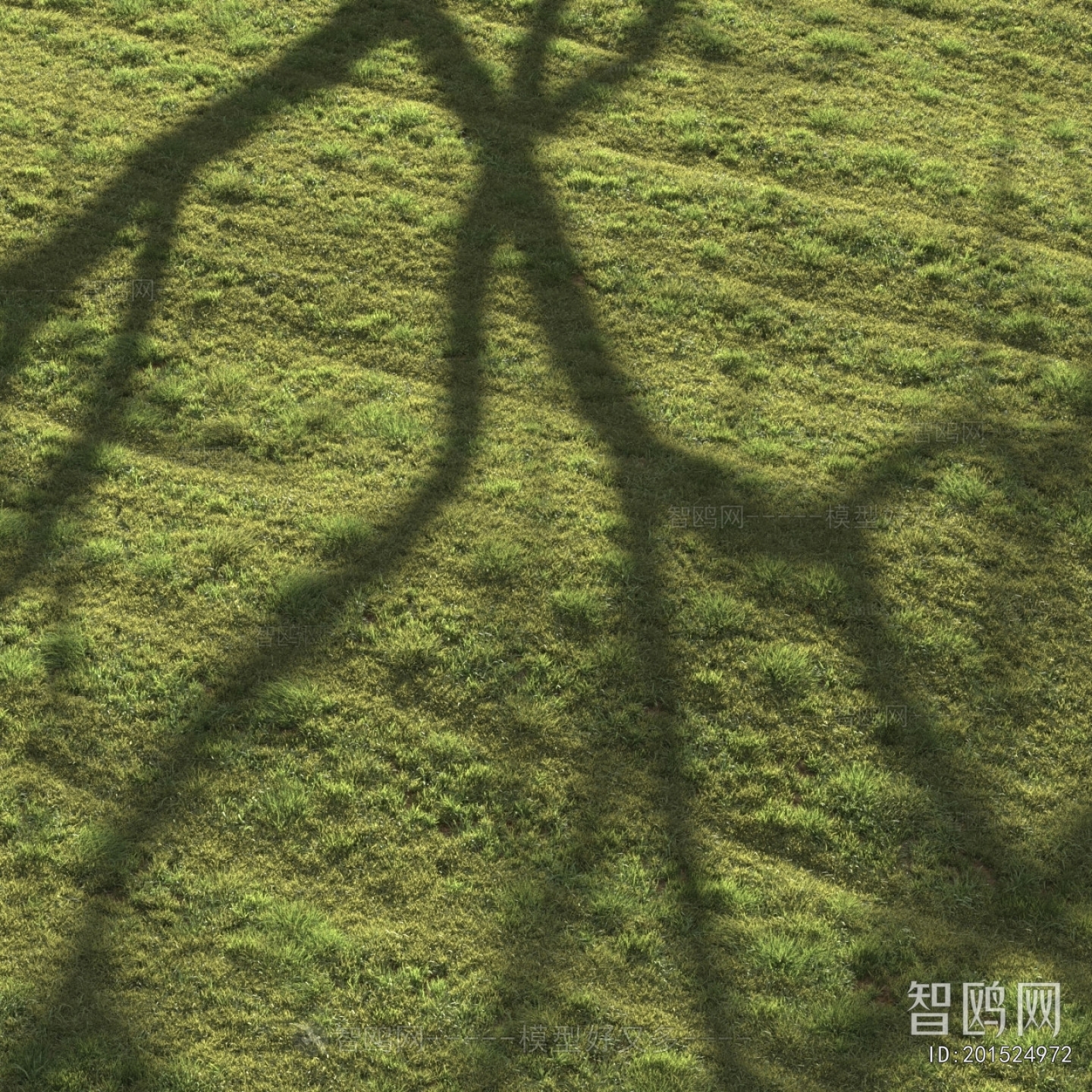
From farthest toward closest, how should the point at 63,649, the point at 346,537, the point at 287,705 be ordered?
the point at 346,537 < the point at 63,649 < the point at 287,705

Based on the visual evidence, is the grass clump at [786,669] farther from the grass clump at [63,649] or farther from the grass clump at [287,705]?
the grass clump at [63,649]

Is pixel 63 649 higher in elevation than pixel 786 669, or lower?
lower

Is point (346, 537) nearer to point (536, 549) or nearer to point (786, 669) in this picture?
point (536, 549)

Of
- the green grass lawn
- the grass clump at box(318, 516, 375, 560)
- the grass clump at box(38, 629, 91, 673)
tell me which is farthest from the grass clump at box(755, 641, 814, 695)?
the grass clump at box(38, 629, 91, 673)

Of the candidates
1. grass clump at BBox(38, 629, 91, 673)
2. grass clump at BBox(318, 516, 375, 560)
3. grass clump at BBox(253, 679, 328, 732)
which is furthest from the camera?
grass clump at BBox(318, 516, 375, 560)

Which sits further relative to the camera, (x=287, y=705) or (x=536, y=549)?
(x=536, y=549)

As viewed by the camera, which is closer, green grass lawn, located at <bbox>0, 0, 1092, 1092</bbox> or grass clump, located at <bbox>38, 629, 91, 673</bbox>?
green grass lawn, located at <bbox>0, 0, 1092, 1092</bbox>

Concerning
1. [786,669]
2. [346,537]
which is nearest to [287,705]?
[346,537]

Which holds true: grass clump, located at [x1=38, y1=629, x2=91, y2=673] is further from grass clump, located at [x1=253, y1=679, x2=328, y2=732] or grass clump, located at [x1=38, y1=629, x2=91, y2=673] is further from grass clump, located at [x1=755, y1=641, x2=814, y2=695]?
grass clump, located at [x1=755, y1=641, x2=814, y2=695]

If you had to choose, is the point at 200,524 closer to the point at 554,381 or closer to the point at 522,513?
the point at 522,513
